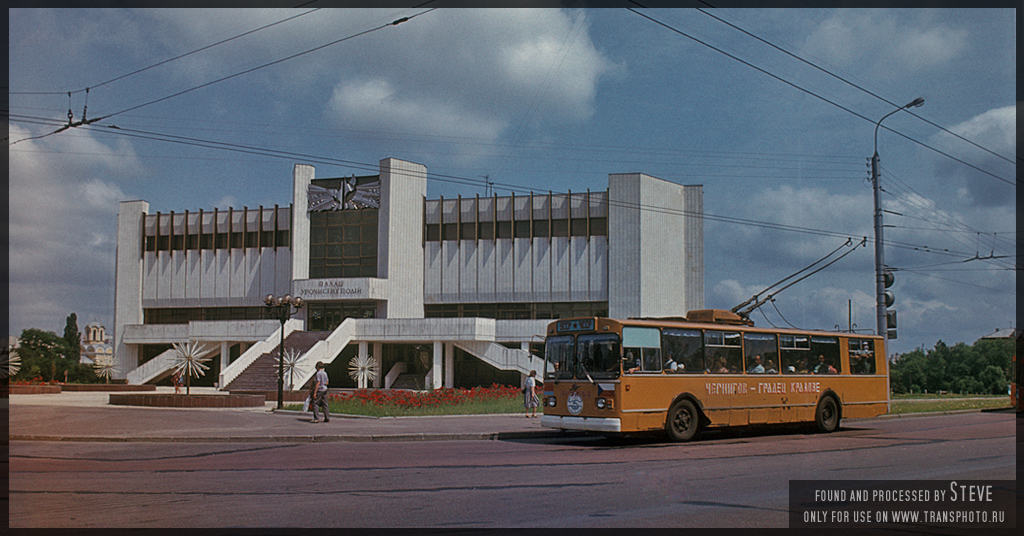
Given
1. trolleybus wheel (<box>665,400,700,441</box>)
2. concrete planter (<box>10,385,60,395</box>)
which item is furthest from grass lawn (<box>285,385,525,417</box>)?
concrete planter (<box>10,385,60,395</box>)

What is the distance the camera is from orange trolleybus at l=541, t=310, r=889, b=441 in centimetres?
1692

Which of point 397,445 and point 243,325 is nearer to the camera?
point 397,445

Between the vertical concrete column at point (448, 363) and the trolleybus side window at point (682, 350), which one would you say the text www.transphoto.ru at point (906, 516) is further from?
the vertical concrete column at point (448, 363)

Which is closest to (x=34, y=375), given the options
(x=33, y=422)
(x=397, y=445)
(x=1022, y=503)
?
(x=33, y=422)

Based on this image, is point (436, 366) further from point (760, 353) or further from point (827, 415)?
point (760, 353)

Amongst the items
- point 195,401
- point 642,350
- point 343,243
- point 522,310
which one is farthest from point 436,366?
point 642,350

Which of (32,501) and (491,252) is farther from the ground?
(491,252)

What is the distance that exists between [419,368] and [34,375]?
83.6 ft

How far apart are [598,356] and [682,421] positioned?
2.55 metres

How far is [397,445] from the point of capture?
684 inches

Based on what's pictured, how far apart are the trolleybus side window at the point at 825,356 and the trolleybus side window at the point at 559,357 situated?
703 centimetres

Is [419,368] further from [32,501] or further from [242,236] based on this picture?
[32,501]

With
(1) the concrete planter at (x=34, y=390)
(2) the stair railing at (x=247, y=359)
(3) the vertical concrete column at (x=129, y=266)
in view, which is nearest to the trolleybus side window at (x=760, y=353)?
(2) the stair railing at (x=247, y=359)

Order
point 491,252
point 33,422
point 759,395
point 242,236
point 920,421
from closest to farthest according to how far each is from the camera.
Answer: point 759,395
point 33,422
point 920,421
point 491,252
point 242,236
